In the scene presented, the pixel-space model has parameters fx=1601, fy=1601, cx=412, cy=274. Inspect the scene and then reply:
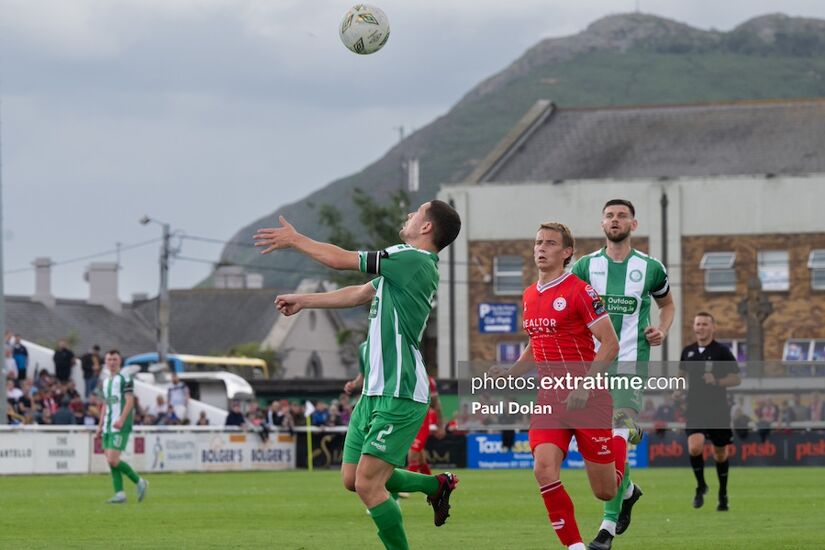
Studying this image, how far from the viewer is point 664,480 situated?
3041 cm

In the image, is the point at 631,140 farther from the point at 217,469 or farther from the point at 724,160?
the point at 217,469

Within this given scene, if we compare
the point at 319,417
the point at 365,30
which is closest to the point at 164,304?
the point at 319,417

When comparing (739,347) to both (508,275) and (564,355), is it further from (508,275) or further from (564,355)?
(564,355)

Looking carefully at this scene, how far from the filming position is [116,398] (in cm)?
2433

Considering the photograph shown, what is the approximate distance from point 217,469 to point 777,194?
109 ft

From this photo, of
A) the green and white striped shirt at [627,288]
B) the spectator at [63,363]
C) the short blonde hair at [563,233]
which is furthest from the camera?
the spectator at [63,363]

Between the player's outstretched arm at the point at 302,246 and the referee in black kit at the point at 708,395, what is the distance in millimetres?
Result: 10335

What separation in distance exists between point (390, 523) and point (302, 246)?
211cm

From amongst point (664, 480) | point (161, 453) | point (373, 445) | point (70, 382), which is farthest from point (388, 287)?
point (70, 382)

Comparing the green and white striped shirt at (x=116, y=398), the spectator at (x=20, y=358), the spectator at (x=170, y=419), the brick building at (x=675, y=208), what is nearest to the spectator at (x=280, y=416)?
the spectator at (x=170, y=419)

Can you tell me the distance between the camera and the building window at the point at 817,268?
2544 inches

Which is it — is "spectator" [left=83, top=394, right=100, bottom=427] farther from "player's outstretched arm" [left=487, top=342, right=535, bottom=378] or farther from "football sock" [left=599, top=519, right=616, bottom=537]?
"football sock" [left=599, top=519, right=616, bottom=537]

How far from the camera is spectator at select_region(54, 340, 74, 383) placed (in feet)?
137

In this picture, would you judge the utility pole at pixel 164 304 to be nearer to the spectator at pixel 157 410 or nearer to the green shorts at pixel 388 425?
the spectator at pixel 157 410
